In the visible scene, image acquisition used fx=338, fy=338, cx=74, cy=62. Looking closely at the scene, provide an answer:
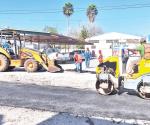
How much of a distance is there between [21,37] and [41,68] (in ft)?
10.1

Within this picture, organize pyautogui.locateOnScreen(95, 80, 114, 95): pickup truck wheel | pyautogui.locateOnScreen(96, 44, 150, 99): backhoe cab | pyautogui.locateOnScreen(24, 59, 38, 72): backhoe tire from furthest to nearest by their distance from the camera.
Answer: pyautogui.locateOnScreen(24, 59, 38, 72): backhoe tire, pyautogui.locateOnScreen(95, 80, 114, 95): pickup truck wheel, pyautogui.locateOnScreen(96, 44, 150, 99): backhoe cab

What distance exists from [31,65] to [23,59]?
67 cm

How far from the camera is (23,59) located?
62.3 feet

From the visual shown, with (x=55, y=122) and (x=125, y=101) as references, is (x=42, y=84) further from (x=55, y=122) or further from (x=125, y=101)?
(x=55, y=122)

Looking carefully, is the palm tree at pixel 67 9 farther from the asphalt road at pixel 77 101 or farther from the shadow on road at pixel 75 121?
the shadow on road at pixel 75 121

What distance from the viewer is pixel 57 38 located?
34.4 meters

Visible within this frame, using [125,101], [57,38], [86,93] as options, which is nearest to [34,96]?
[86,93]

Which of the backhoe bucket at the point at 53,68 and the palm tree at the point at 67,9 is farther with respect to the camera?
the palm tree at the point at 67,9

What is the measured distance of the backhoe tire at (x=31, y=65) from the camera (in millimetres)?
18609

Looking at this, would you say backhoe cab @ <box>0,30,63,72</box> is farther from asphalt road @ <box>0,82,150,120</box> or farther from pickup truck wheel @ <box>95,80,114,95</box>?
pickup truck wheel @ <box>95,80,114,95</box>

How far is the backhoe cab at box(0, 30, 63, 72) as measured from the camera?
18.7 meters


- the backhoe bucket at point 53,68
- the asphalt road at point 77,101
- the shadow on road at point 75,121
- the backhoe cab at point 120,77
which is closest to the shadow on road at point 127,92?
the asphalt road at point 77,101

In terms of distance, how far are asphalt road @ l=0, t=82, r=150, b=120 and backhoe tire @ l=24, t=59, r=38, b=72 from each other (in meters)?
4.50

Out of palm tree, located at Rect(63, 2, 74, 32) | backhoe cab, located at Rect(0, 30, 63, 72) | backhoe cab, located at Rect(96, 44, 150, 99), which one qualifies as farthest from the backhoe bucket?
palm tree, located at Rect(63, 2, 74, 32)
